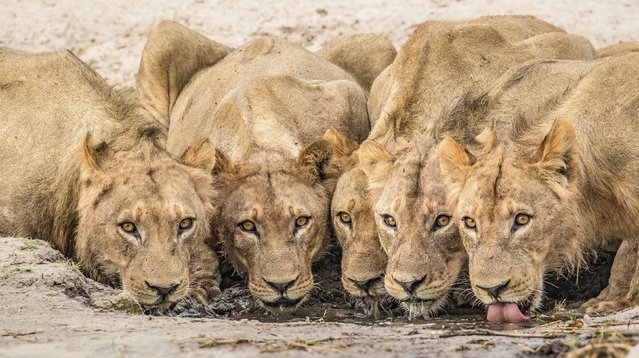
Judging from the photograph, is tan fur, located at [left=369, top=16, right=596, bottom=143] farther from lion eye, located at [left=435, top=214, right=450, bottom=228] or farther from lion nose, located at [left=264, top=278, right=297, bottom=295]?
lion nose, located at [left=264, top=278, right=297, bottom=295]

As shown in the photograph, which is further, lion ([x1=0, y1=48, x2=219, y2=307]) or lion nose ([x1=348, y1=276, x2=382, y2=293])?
lion nose ([x1=348, y1=276, x2=382, y2=293])

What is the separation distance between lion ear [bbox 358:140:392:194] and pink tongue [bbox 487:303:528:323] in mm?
1369

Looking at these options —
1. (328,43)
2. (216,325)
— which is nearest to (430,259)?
(216,325)

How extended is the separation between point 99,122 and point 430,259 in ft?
8.53

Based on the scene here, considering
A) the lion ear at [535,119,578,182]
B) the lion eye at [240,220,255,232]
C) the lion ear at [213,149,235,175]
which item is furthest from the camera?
the lion ear at [213,149,235,175]

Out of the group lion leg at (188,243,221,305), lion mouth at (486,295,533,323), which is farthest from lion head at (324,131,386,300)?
lion mouth at (486,295,533,323)

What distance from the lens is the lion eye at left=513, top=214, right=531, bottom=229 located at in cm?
736

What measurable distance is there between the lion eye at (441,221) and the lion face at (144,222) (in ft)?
4.95

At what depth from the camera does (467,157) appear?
777 cm

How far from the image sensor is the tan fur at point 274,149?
8.30 metres

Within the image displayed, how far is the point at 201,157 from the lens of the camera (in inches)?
332

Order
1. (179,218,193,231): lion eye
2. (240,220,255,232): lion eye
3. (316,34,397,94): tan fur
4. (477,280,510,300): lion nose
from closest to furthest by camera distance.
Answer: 1. (477,280,510,300): lion nose
2. (179,218,193,231): lion eye
3. (240,220,255,232): lion eye
4. (316,34,397,94): tan fur

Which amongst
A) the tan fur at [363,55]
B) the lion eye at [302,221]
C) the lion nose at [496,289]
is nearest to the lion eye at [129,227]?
the lion eye at [302,221]

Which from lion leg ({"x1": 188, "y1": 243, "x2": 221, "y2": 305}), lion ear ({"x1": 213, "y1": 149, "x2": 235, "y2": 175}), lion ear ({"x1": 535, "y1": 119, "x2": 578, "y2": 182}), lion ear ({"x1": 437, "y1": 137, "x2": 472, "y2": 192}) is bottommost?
lion leg ({"x1": 188, "y1": 243, "x2": 221, "y2": 305})
